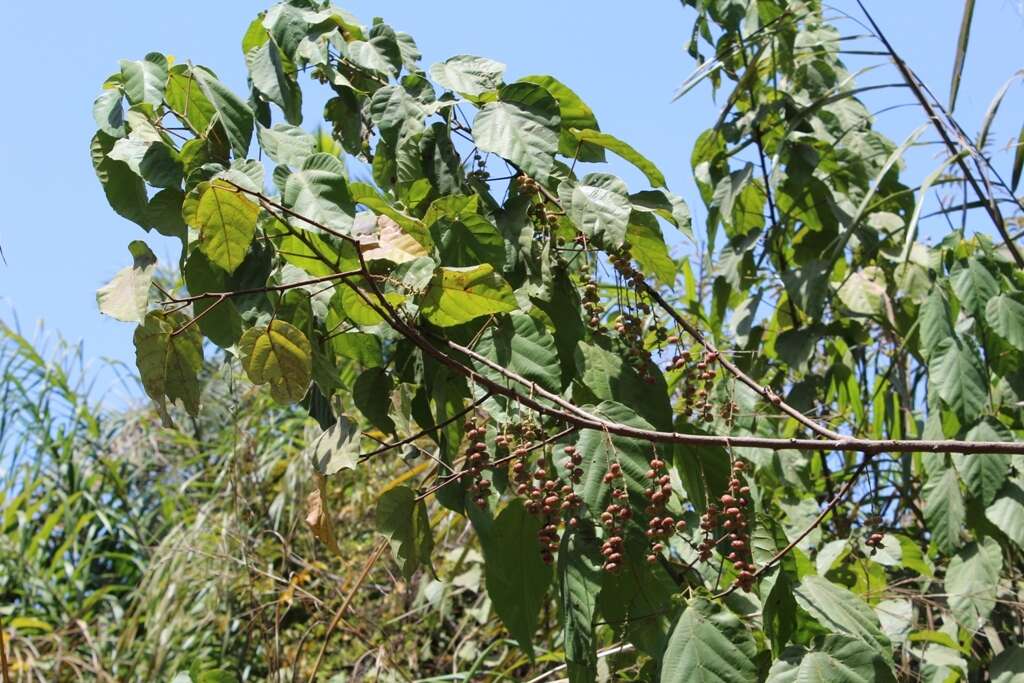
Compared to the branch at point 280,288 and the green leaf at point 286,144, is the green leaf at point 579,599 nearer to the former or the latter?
the branch at point 280,288

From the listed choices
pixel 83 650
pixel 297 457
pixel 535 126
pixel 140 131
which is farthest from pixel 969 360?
pixel 83 650

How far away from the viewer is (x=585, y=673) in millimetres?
1242

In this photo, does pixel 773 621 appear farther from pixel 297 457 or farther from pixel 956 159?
pixel 297 457

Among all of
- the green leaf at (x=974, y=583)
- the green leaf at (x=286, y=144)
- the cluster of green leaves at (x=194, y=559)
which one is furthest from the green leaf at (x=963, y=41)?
the cluster of green leaves at (x=194, y=559)

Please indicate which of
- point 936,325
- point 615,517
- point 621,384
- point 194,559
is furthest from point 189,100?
point 194,559

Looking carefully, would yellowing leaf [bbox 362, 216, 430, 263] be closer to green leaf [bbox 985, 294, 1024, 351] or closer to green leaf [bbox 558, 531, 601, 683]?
green leaf [bbox 558, 531, 601, 683]

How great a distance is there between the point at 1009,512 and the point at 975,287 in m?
0.32

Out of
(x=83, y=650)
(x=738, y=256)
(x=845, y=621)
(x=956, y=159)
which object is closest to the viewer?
(x=845, y=621)

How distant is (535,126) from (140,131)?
46cm

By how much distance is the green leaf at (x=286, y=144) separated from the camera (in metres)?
1.33

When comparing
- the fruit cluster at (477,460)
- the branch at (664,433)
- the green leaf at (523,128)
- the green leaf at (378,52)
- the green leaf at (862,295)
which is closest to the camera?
the branch at (664,433)

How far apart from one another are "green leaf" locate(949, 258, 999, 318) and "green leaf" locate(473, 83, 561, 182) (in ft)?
2.37

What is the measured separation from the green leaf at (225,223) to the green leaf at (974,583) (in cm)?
115

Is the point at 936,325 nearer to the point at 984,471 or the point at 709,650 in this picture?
the point at 984,471
